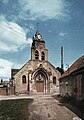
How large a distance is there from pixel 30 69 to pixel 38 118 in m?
31.9

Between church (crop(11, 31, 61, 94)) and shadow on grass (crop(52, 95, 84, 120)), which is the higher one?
church (crop(11, 31, 61, 94))

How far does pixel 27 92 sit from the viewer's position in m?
44.2

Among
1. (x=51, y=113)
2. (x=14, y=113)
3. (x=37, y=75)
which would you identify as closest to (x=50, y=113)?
(x=51, y=113)

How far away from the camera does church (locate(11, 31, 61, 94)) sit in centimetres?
4403

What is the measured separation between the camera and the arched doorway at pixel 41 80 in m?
45.2

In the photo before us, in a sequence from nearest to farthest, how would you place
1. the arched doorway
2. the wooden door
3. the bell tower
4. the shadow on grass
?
the shadow on grass < the arched doorway < the wooden door < the bell tower

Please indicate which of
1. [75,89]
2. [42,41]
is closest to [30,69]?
[42,41]

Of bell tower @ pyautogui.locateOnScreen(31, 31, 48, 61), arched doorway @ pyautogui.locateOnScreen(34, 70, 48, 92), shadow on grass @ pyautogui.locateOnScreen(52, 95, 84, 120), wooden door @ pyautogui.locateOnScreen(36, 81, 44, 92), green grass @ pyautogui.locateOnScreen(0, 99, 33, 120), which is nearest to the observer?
green grass @ pyautogui.locateOnScreen(0, 99, 33, 120)

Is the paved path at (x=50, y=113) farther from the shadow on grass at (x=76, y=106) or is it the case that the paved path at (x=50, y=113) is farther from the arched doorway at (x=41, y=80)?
the arched doorway at (x=41, y=80)

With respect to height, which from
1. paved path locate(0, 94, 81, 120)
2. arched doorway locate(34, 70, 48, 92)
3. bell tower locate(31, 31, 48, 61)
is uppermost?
bell tower locate(31, 31, 48, 61)

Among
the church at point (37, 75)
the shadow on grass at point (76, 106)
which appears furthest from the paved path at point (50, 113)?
the church at point (37, 75)

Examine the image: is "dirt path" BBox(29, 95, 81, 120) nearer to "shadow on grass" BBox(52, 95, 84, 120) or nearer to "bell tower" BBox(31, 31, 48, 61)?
"shadow on grass" BBox(52, 95, 84, 120)

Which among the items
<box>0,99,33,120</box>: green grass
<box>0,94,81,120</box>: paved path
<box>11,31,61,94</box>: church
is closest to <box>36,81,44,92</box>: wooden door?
<box>11,31,61,94</box>: church

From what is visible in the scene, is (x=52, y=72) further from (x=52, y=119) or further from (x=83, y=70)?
(x=52, y=119)
